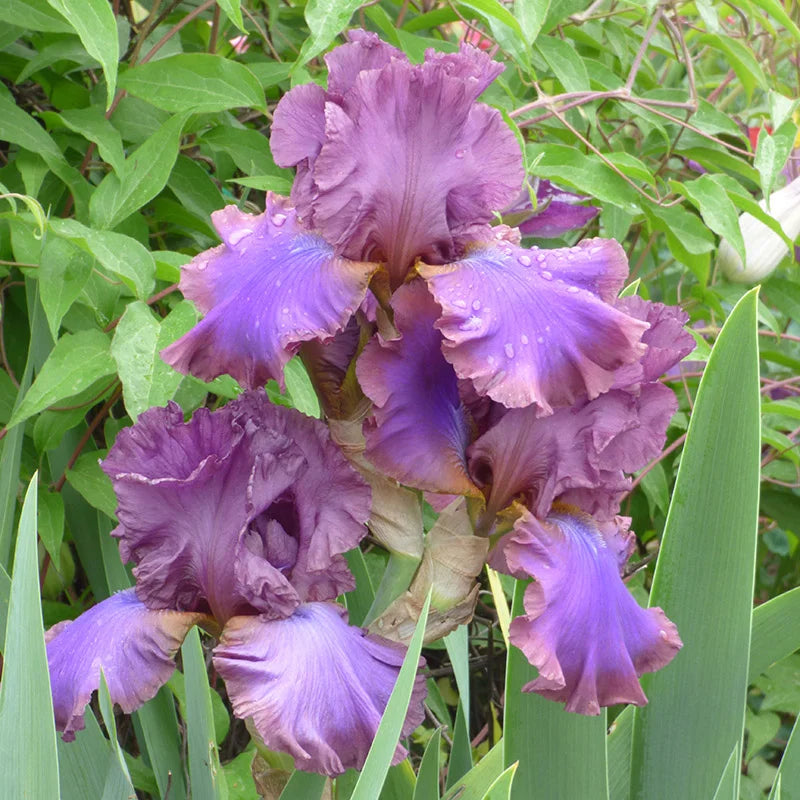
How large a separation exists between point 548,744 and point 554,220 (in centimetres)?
71

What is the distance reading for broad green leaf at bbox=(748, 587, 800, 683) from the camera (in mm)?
963

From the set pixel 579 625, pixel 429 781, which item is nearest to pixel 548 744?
pixel 429 781

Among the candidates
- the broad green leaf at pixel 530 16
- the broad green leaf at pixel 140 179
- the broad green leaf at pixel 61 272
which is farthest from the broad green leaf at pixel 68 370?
the broad green leaf at pixel 530 16

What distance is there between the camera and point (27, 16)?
1118 mm

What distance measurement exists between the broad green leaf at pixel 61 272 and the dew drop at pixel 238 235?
1.00ft

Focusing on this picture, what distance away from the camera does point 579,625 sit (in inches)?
Result: 26.0

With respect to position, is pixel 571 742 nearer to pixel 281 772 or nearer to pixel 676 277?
pixel 281 772

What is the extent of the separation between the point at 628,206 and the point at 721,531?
53cm

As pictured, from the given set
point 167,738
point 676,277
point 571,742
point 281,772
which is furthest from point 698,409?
point 676,277

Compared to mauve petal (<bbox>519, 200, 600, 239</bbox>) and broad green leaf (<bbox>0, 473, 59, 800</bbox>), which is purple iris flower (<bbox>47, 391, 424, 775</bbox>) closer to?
broad green leaf (<bbox>0, 473, 59, 800</bbox>)

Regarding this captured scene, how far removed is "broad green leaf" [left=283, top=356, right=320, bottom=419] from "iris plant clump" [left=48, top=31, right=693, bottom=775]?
161mm

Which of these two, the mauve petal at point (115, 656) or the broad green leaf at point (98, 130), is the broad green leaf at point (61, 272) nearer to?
the broad green leaf at point (98, 130)

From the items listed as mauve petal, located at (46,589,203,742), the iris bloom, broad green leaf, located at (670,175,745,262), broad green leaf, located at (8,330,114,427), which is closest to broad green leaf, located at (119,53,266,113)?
broad green leaf, located at (8,330,114,427)

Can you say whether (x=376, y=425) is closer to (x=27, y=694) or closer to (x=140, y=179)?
(x=27, y=694)
